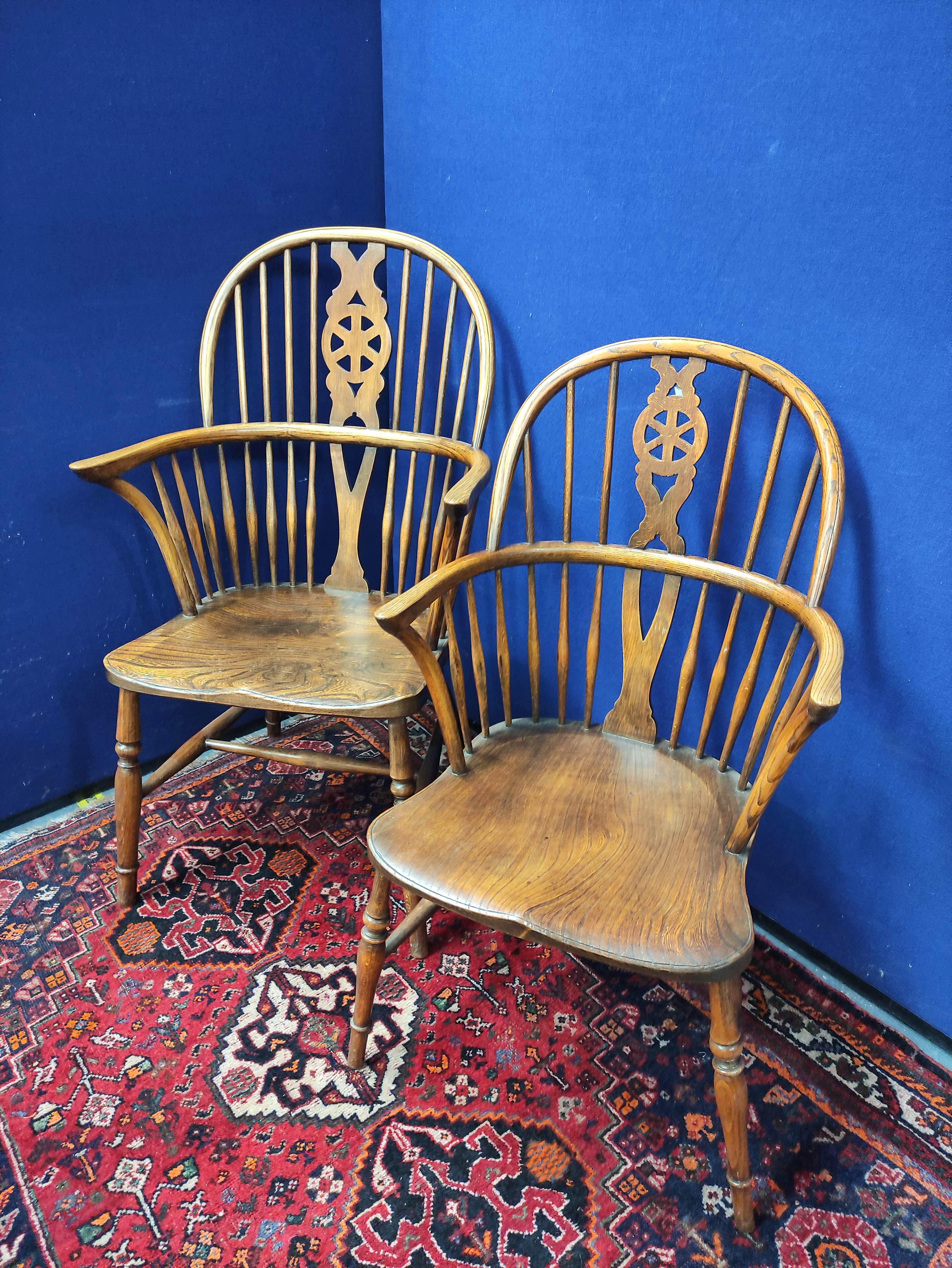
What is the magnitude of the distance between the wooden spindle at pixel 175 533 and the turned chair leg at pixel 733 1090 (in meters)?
1.18

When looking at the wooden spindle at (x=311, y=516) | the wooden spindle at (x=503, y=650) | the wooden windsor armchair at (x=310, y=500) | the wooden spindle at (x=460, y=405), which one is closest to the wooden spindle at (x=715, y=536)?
the wooden spindle at (x=503, y=650)

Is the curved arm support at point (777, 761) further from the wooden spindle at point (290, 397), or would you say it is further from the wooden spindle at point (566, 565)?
the wooden spindle at point (290, 397)

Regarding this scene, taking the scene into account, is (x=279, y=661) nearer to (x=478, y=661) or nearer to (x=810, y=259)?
(x=478, y=661)

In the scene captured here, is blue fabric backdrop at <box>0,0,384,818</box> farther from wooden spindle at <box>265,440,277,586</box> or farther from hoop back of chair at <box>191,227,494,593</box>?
wooden spindle at <box>265,440,277,586</box>

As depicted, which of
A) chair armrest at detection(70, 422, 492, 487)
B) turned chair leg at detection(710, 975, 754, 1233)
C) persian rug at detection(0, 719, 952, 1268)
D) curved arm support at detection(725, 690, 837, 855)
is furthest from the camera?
chair armrest at detection(70, 422, 492, 487)

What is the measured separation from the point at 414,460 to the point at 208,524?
0.45m

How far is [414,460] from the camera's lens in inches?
66.4

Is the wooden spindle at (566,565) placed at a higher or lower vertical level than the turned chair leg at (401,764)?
higher

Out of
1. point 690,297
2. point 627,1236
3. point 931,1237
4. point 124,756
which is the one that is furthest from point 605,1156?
point 690,297

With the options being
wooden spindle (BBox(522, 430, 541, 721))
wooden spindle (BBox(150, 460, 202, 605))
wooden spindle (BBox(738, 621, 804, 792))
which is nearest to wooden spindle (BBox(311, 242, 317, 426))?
wooden spindle (BBox(150, 460, 202, 605))

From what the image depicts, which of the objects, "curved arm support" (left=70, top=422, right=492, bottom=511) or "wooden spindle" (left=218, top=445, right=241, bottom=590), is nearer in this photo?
"curved arm support" (left=70, top=422, right=492, bottom=511)

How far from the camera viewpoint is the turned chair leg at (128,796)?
145cm

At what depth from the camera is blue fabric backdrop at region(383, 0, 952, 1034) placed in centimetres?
111

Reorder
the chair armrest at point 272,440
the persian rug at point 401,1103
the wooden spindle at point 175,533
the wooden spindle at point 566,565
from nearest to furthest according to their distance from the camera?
the persian rug at point 401,1103
the wooden spindle at point 566,565
the chair armrest at point 272,440
the wooden spindle at point 175,533
